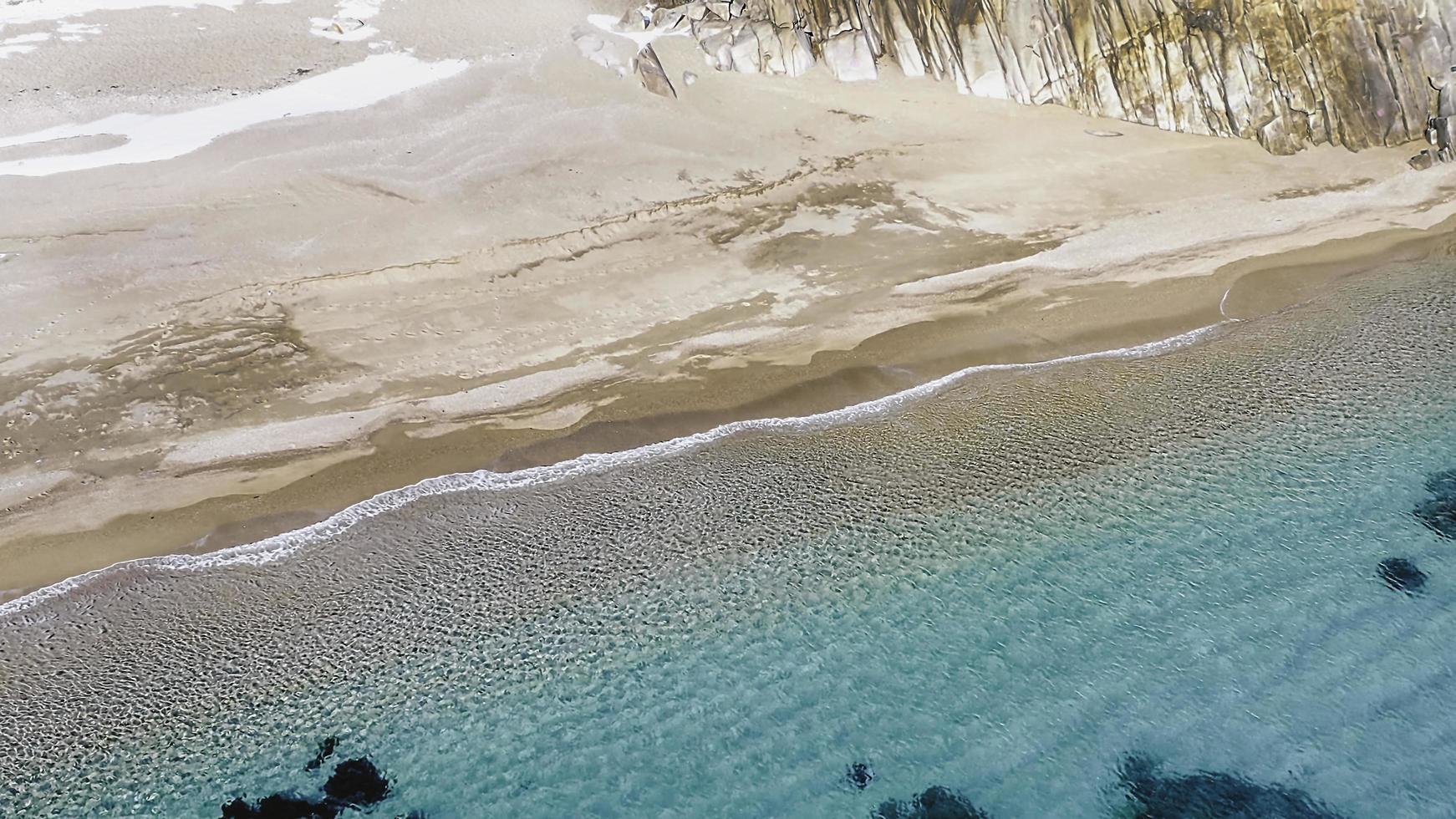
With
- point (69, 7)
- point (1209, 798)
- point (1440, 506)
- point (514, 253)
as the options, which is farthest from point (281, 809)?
point (69, 7)

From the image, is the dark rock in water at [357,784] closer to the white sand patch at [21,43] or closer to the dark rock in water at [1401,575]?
the dark rock in water at [1401,575]

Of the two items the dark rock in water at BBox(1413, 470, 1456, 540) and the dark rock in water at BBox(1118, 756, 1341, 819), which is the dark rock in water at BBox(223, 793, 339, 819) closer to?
the dark rock in water at BBox(1118, 756, 1341, 819)

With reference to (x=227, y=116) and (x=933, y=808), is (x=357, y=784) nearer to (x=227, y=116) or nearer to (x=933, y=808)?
(x=933, y=808)

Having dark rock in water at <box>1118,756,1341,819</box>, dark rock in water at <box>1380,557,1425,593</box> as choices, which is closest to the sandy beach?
dark rock in water at <box>1380,557,1425,593</box>

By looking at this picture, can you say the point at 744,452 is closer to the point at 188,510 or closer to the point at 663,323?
the point at 663,323

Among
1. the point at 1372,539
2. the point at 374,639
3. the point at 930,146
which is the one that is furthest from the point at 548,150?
the point at 1372,539
